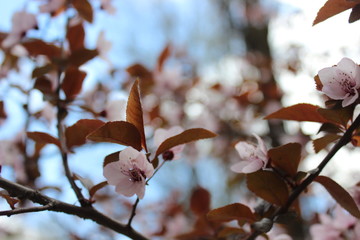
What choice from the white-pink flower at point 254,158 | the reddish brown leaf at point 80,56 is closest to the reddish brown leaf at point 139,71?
the reddish brown leaf at point 80,56

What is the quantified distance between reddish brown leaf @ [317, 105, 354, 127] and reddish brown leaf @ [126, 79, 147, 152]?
0.25 m

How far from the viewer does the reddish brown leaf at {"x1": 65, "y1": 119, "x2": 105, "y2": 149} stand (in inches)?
24.3

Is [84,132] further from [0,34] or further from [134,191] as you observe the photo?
[0,34]

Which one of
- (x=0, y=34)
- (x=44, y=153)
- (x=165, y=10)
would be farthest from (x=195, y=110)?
→ (x=165, y=10)

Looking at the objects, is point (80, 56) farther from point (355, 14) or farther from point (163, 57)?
point (163, 57)

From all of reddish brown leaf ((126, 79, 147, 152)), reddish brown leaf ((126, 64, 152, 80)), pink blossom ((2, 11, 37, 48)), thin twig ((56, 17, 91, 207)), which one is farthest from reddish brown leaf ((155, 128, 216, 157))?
reddish brown leaf ((126, 64, 152, 80))

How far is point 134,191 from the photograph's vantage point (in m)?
0.54

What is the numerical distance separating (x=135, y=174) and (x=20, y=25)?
64 centimetres

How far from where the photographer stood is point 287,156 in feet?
1.93

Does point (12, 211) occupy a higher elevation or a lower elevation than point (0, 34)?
lower

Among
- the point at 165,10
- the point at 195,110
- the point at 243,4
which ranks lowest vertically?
the point at 195,110

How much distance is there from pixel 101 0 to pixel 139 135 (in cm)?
68

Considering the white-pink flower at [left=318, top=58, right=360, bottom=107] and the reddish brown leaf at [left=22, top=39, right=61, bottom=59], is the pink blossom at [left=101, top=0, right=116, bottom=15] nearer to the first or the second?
the reddish brown leaf at [left=22, top=39, right=61, bottom=59]

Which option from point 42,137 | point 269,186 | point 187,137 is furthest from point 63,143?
point 269,186
